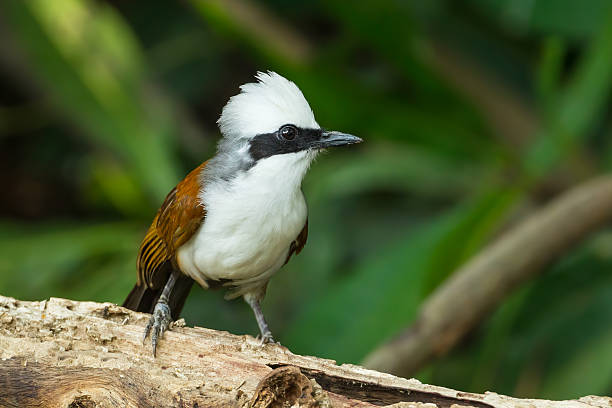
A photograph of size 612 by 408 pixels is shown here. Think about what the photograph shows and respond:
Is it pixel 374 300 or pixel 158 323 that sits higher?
pixel 374 300

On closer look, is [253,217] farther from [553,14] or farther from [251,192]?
[553,14]

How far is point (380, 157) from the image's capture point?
19.0 feet

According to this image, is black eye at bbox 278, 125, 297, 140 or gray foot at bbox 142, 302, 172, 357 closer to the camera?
gray foot at bbox 142, 302, 172, 357

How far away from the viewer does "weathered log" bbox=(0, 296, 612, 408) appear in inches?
95.5

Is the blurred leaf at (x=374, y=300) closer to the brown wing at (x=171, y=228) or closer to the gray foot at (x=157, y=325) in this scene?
the brown wing at (x=171, y=228)

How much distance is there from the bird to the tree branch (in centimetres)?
81

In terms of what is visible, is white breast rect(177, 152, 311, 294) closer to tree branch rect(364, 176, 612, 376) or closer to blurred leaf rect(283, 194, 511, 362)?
tree branch rect(364, 176, 612, 376)

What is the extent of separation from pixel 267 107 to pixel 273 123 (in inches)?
2.5

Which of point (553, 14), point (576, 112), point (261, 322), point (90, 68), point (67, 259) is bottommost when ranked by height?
point (261, 322)

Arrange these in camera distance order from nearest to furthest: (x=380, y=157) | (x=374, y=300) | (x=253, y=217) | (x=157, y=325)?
(x=157, y=325) → (x=253, y=217) → (x=374, y=300) → (x=380, y=157)

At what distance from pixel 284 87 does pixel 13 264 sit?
2794mm

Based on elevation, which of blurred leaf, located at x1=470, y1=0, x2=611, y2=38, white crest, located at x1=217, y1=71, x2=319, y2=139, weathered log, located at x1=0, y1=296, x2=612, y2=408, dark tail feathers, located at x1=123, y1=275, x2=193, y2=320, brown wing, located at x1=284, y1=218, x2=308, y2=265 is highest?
blurred leaf, located at x1=470, y1=0, x2=611, y2=38

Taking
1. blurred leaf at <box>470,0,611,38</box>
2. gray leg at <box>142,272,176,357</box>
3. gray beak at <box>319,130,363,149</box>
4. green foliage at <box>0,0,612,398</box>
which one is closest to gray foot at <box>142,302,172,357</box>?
gray leg at <box>142,272,176,357</box>

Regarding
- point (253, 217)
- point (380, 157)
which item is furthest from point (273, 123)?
point (380, 157)
